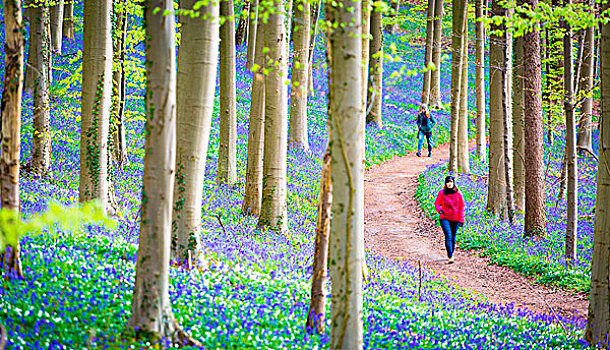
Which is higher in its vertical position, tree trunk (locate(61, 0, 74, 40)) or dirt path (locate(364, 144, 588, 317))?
tree trunk (locate(61, 0, 74, 40))

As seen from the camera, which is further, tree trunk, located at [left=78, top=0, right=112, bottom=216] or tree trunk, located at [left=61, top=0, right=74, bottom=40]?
tree trunk, located at [left=61, top=0, right=74, bottom=40]

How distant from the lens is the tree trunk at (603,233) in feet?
25.6

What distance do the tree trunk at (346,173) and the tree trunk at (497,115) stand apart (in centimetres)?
998

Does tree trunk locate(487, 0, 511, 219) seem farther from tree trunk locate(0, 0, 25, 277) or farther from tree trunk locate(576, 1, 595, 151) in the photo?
tree trunk locate(0, 0, 25, 277)

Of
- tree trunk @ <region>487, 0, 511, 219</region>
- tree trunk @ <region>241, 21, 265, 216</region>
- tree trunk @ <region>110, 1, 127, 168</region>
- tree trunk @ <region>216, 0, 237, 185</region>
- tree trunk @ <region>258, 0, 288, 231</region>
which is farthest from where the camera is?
tree trunk @ <region>216, 0, 237, 185</region>

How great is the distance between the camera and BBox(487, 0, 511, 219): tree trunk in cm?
1455

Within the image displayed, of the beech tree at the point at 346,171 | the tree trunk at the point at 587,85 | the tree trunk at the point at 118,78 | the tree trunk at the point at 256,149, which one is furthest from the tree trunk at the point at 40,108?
the tree trunk at the point at 587,85

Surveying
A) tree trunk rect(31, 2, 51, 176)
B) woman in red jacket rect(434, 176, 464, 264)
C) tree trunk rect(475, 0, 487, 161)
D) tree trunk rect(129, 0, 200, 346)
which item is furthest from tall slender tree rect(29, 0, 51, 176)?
tree trunk rect(475, 0, 487, 161)

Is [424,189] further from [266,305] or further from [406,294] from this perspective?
[266,305]

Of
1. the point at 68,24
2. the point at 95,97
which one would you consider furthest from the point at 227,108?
the point at 68,24

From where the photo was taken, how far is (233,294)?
710 cm

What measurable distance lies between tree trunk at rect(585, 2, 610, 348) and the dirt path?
74.9 inches

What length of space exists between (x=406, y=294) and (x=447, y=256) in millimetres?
4494

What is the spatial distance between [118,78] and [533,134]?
1005cm
